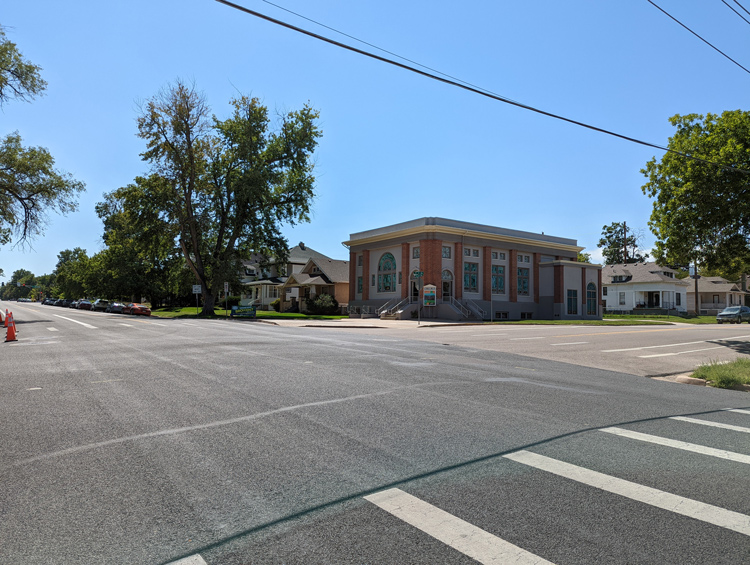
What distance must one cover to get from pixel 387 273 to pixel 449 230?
748 centimetres

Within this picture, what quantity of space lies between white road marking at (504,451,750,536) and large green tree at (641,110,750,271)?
21.9 metres

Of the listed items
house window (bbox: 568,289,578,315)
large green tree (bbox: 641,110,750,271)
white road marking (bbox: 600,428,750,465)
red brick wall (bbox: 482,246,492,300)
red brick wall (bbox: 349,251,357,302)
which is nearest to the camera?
white road marking (bbox: 600,428,750,465)

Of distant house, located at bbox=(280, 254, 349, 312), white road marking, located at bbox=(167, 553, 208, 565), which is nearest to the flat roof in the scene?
distant house, located at bbox=(280, 254, 349, 312)

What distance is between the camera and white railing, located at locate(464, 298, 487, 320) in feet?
147

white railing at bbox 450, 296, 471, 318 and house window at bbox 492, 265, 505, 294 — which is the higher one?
house window at bbox 492, 265, 505, 294

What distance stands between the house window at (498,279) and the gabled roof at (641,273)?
27409 millimetres

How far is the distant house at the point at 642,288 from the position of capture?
66000 mm

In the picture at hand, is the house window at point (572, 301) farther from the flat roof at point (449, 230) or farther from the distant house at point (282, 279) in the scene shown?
the distant house at point (282, 279)

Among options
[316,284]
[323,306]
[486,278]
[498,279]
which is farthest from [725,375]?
[316,284]

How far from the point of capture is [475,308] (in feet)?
150

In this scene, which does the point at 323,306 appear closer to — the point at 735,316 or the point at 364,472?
the point at 735,316

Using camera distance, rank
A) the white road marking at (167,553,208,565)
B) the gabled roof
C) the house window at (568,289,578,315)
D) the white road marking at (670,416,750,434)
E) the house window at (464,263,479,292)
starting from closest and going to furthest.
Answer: the white road marking at (167,553,208,565) < the white road marking at (670,416,750,434) < the house window at (464,263,479,292) < the house window at (568,289,578,315) < the gabled roof

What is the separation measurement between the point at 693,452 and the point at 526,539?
10.4ft

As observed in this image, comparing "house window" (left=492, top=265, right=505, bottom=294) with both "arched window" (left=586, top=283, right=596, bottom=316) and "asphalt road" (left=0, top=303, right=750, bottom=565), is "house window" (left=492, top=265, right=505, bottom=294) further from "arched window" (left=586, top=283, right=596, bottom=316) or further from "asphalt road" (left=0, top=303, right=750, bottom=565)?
"asphalt road" (left=0, top=303, right=750, bottom=565)
